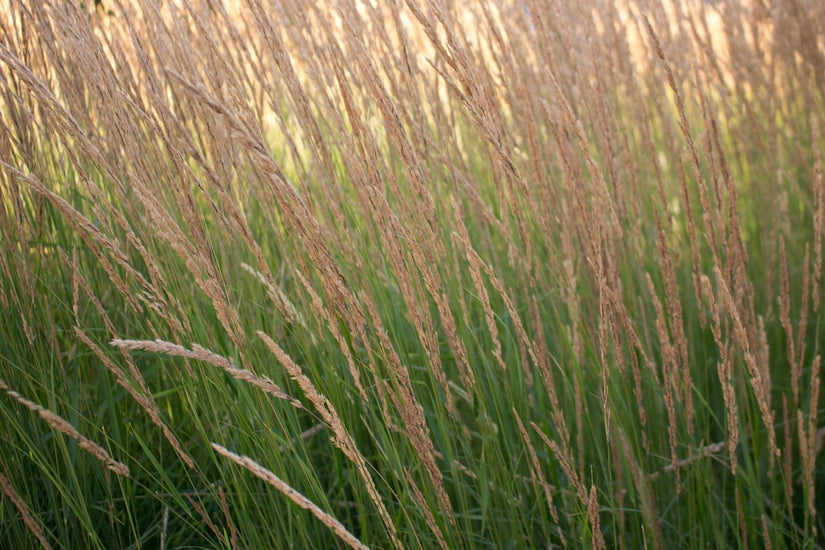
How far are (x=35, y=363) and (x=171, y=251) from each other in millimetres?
356

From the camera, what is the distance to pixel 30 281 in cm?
143

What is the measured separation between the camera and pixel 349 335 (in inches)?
49.5

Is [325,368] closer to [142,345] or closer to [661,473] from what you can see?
[142,345]

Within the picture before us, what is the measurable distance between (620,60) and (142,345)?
78.3 inches

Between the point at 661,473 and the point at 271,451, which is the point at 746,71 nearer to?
the point at 661,473

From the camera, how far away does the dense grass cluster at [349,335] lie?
1.07m

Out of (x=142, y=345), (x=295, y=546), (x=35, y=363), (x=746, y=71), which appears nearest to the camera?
(x=142, y=345)

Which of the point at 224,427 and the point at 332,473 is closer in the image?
the point at 224,427

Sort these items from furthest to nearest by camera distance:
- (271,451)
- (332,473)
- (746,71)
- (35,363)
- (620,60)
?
1. (746,71)
2. (620,60)
3. (332,473)
4. (35,363)
5. (271,451)

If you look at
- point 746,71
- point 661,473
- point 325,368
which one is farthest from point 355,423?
point 746,71

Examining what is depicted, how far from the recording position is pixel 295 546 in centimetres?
130

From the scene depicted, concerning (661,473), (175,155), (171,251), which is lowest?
(661,473)

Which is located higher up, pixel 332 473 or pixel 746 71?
pixel 746 71

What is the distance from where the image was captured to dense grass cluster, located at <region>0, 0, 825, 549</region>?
107 cm
